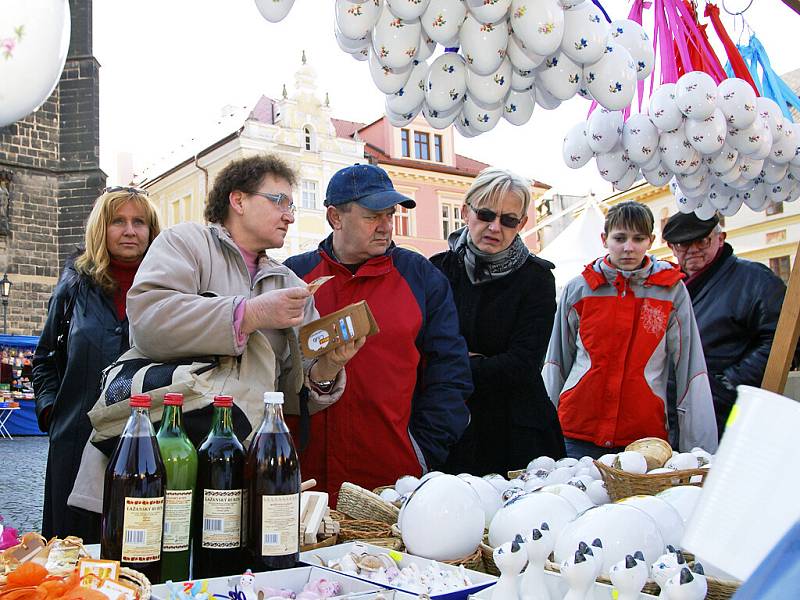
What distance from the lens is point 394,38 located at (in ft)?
7.03

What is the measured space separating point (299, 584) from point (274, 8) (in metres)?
1.44

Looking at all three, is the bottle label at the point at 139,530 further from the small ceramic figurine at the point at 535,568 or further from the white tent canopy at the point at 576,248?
the white tent canopy at the point at 576,248

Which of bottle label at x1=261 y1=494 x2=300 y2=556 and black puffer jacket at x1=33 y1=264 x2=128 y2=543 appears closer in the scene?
bottle label at x1=261 y1=494 x2=300 y2=556

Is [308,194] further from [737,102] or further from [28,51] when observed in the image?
[28,51]

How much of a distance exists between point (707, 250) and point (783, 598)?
3354 mm

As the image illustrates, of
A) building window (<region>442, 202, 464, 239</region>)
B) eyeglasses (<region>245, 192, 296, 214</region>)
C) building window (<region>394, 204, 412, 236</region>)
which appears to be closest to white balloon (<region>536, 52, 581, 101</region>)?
eyeglasses (<region>245, 192, 296, 214</region>)

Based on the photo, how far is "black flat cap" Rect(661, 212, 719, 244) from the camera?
3527 millimetres

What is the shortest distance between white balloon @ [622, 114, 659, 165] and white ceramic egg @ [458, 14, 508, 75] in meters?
1.16

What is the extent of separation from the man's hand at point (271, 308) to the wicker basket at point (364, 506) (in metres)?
0.37

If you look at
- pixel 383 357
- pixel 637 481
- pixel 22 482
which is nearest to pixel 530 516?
pixel 637 481

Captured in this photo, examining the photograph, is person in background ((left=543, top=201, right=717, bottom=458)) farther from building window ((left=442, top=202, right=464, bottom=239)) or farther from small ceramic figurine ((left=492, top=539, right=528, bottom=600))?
building window ((left=442, top=202, right=464, bottom=239))

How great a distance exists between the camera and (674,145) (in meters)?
3.16

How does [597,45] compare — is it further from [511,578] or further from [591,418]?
[511,578]

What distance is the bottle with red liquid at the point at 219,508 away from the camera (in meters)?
1.24
